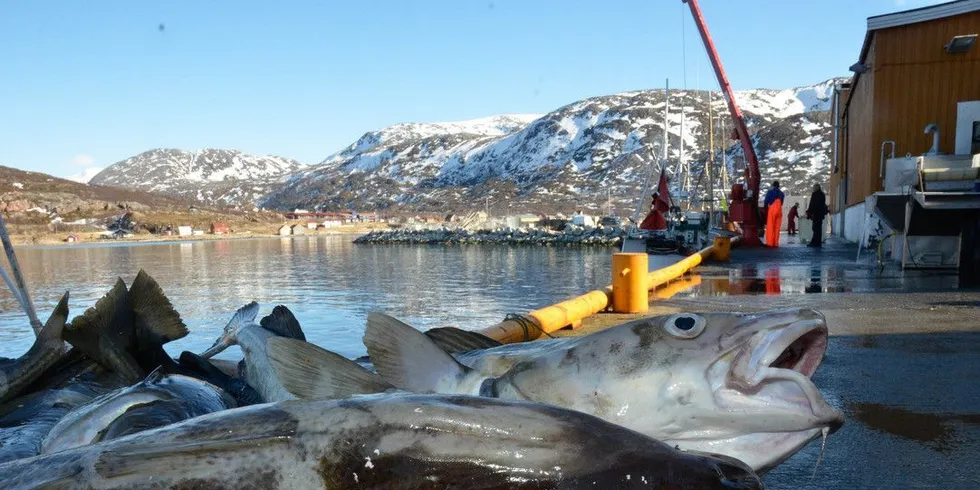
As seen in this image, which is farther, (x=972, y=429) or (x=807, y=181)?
(x=807, y=181)

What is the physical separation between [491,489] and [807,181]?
145201mm

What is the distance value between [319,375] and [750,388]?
1.40m

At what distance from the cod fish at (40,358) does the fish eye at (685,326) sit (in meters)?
4.41

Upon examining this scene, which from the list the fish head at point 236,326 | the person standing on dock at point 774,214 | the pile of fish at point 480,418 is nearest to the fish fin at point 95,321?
the fish head at point 236,326

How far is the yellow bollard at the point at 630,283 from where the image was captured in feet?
32.0

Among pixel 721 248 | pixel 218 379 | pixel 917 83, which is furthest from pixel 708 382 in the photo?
pixel 917 83

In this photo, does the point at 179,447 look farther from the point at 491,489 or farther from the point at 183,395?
the point at 183,395

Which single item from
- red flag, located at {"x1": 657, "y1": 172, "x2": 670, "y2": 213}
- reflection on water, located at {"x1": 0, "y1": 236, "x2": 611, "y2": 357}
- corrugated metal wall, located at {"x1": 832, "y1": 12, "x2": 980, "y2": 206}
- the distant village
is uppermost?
corrugated metal wall, located at {"x1": 832, "y1": 12, "x2": 980, "y2": 206}

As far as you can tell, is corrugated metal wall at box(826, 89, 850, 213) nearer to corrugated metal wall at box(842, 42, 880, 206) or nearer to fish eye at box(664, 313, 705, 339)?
corrugated metal wall at box(842, 42, 880, 206)

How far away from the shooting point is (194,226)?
11044 cm

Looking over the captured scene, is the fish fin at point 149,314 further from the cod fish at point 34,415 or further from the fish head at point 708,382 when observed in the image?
the fish head at point 708,382

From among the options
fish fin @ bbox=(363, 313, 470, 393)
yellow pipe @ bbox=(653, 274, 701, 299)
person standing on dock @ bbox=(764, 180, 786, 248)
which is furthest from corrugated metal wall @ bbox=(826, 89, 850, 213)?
fish fin @ bbox=(363, 313, 470, 393)

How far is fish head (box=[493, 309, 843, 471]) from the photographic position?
2.28 meters

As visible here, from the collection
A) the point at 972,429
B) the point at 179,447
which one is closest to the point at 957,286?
the point at 972,429
